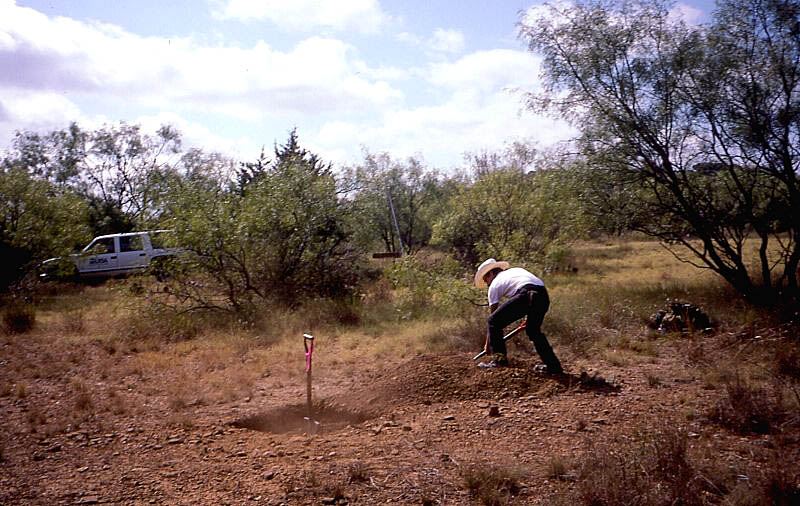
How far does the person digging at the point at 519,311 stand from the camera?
675 centimetres

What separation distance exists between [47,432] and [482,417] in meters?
4.12

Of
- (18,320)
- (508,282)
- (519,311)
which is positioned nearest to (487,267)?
(508,282)

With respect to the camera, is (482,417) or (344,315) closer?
(482,417)

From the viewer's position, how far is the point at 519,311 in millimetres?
6797

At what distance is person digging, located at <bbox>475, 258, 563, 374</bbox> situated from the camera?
6.75 m

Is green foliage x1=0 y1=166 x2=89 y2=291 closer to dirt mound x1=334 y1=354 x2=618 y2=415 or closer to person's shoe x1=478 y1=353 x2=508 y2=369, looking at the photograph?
dirt mound x1=334 y1=354 x2=618 y2=415

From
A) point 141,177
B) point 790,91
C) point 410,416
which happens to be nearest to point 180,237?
point 410,416

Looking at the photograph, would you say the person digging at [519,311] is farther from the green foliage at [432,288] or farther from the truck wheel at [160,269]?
the truck wheel at [160,269]

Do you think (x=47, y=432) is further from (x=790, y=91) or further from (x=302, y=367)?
(x=790, y=91)

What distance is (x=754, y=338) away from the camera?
325 inches

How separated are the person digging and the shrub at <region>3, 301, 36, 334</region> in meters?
8.65

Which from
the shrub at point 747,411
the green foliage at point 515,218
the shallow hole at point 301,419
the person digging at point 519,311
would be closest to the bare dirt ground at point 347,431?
the shallow hole at point 301,419

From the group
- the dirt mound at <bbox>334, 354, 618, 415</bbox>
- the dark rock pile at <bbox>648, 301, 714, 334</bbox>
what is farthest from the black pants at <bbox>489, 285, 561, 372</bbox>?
the dark rock pile at <bbox>648, 301, 714, 334</bbox>

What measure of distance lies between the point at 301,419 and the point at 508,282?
8.97 feet
